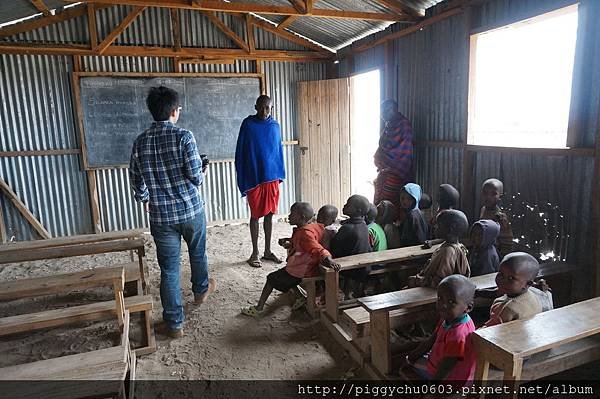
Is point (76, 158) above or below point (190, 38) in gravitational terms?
below

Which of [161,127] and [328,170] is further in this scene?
[328,170]

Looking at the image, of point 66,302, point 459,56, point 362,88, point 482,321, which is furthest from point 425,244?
point 362,88

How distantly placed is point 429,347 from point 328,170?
17.0 ft

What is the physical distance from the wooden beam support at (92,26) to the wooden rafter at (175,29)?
44.0 inches

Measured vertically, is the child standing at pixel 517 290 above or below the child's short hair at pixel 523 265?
below

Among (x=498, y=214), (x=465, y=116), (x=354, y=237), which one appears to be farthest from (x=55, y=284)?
(x=465, y=116)

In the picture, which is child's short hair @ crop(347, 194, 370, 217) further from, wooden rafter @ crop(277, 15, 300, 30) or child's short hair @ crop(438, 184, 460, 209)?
wooden rafter @ crop(277, 15, 300, 30)

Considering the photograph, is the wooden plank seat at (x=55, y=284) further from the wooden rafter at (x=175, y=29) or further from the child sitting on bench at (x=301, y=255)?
the wooden rafter at (x=175, y=29)

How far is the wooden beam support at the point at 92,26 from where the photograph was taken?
5873 mm

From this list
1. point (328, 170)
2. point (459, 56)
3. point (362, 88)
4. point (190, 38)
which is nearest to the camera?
point (459, 56)

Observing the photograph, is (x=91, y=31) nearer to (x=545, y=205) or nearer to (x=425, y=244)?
(x=425, y=244)

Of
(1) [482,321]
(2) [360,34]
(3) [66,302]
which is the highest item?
(2) [360,34]

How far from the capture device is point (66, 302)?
3.79 metres

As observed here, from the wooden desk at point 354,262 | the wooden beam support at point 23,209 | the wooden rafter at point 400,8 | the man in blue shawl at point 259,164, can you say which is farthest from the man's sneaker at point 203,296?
the wooden beam support at point 23,209
